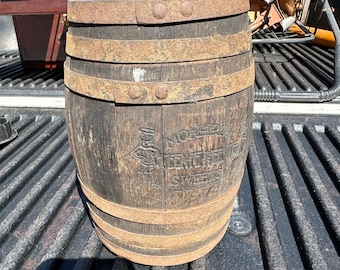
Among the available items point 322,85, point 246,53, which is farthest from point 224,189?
point 322,85

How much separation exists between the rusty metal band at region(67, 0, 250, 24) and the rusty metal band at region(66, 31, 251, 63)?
7 centimetres

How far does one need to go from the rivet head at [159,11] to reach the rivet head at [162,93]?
10.0 inches

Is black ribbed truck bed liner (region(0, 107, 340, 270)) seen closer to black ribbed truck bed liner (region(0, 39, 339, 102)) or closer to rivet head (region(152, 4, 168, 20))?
black ribbed truck bed liner (region(0, 39, 339, 102))

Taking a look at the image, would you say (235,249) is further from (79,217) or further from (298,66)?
(298,66)

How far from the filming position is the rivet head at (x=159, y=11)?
43.4 inches

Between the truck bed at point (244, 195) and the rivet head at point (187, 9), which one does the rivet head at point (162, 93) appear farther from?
the truck bed at point (244, 195)

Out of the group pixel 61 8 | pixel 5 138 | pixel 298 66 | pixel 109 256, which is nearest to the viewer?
pixel 109 256

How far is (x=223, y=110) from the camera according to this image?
128cm

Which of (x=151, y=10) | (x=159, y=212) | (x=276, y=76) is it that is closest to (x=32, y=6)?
(x=151, y=10)

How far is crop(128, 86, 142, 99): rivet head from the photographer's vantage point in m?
1.18

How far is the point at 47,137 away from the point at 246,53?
225 cm

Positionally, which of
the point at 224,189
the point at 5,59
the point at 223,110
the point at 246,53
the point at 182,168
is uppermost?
the point at 246,53

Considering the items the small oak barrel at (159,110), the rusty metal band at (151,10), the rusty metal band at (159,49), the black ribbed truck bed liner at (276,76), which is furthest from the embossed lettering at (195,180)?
the black ribbed truck bed liner at (276,76)

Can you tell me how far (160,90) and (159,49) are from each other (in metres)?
0.15
